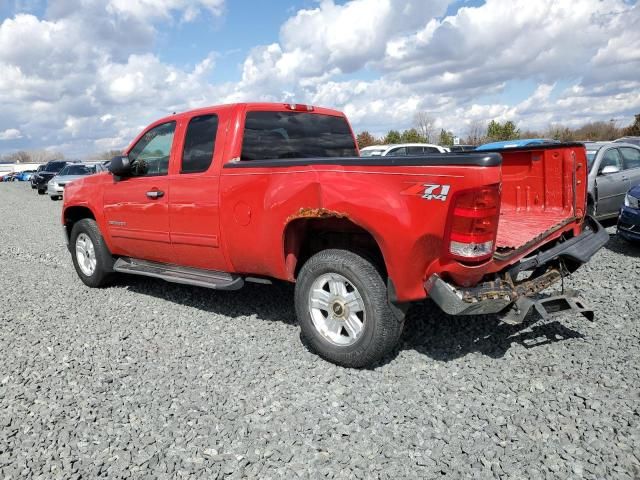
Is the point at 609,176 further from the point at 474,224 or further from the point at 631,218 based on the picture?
the point at 474,224

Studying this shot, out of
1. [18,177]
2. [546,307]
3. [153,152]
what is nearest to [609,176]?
[546,307]

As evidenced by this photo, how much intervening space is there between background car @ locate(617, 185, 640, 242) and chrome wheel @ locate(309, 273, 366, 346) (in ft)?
16.9

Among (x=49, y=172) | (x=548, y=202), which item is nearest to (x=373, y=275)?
(x=548, y=202)

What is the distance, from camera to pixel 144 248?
5332 millimetres

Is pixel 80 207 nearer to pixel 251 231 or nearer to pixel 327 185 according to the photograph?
pixel 251 231

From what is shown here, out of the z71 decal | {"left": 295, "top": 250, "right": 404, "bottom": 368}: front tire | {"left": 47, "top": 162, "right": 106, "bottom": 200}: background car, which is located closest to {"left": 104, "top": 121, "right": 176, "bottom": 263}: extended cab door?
{"left": 295, "top": 250, "right": 404, "bottom": 368}: front tire

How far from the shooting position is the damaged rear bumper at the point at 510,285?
3141mm

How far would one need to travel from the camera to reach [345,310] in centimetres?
368

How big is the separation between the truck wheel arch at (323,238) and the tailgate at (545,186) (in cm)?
120

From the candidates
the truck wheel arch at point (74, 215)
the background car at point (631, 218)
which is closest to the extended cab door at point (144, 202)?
the truck wheel arch at point (74, 215)

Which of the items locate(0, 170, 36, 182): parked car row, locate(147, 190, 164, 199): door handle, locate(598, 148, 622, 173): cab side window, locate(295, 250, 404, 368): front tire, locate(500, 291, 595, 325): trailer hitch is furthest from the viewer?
locate(0, 170, 36, 182): parked car row

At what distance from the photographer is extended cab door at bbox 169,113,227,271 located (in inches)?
174

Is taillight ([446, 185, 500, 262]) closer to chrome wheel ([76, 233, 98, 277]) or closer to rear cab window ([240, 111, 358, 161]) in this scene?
rear cab window ([240, 111, 358, 161])

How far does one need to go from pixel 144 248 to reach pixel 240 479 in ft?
10.8
